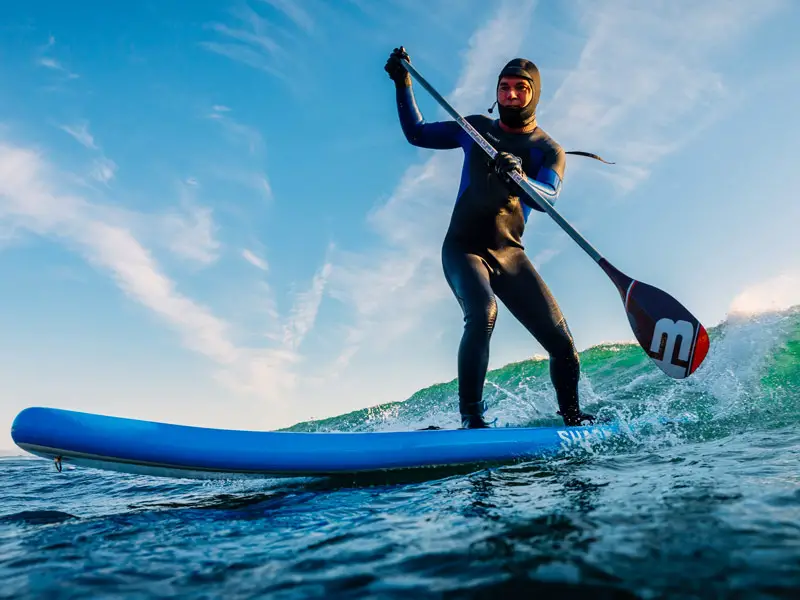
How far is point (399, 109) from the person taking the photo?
426cm

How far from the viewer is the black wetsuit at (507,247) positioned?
3.71 m

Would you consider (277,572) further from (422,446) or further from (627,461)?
(627,461)

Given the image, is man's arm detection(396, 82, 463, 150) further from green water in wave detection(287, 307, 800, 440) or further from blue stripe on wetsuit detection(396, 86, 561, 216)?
green water in wave detection(287, 307, 800, 440)

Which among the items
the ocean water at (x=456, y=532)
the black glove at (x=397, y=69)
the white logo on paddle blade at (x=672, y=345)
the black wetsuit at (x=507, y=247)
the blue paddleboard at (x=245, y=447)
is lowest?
the ocean water at (x=456, y=532)

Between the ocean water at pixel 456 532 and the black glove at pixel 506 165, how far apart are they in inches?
71.0

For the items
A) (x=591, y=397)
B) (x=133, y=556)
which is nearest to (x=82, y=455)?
(x=133, y=556)

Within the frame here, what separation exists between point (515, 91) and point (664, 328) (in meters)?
1.89

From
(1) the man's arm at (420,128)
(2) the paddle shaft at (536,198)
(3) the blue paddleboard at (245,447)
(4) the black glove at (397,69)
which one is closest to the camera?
(3) the blue paddleboard at (245,447)

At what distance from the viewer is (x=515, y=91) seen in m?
3.78

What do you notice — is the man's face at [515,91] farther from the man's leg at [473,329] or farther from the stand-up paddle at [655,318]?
the man's leg at [473,329]

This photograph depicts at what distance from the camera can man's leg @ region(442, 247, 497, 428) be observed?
3.41 meters

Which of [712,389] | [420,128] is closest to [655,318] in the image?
[420,128]

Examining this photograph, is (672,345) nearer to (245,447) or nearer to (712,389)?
(245,447)

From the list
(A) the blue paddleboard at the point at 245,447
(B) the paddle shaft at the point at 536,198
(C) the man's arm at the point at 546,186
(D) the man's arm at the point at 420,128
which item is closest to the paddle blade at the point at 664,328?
(B) the paddle shaft at the point at 536,198
